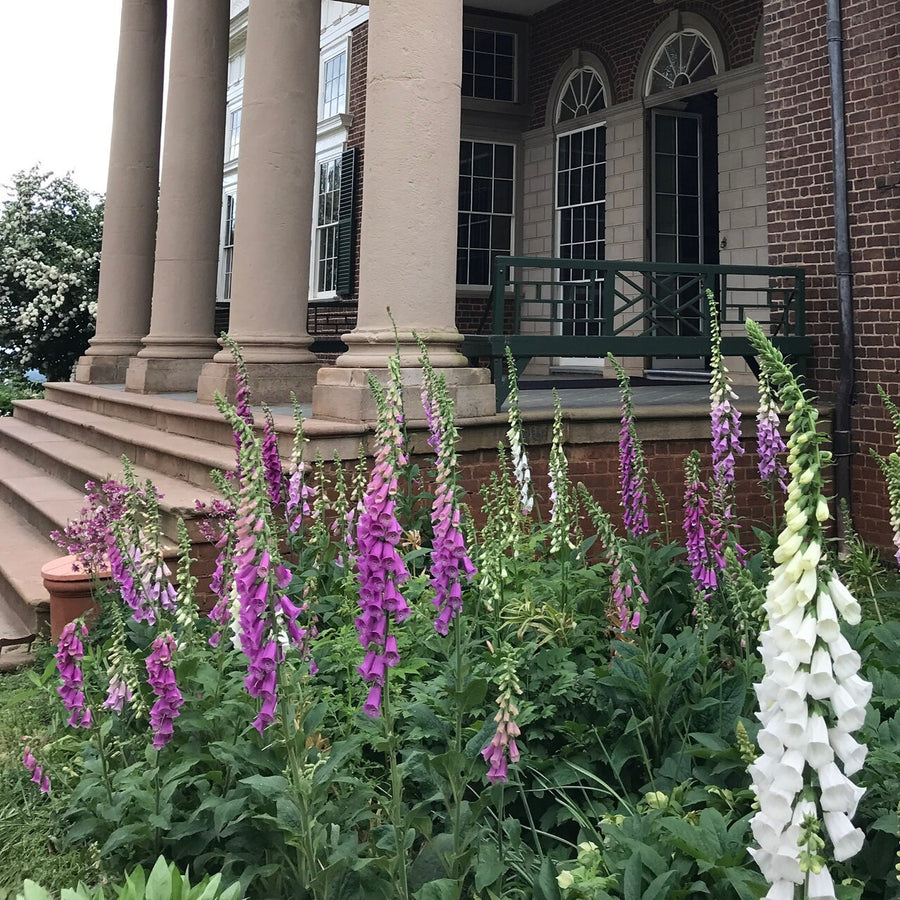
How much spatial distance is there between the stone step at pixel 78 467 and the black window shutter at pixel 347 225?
17.0 feet

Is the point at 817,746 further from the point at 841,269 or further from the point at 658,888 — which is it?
the point at 841,269

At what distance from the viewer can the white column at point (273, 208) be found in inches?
317

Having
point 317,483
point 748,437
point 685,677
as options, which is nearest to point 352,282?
point 748,437

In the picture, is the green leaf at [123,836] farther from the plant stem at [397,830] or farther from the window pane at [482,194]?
the window pane at [482,194]

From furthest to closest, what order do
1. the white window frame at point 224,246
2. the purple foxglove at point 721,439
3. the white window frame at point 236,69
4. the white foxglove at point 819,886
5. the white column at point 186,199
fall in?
the white window frame at point 224,246 < the white window frame at point 236,69 < the white column at point 186,199 < the purple foxglove at point 721,439 < the white foxglove at point 819,886

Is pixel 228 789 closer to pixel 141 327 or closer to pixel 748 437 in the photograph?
pixel 748 437

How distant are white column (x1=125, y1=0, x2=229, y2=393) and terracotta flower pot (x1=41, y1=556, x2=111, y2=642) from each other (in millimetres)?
5984

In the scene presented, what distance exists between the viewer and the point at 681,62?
38.5 ft

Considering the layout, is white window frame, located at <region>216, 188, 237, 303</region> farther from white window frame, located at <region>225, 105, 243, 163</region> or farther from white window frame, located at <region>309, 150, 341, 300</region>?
white window frame, located at <region>309, 150, 341, 300</region>

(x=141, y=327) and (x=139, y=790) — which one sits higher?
(x=141, y=327)

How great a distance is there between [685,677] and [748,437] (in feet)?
15.8

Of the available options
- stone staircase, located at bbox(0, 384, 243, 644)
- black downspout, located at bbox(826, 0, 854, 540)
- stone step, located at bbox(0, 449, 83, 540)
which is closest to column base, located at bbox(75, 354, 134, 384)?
stone staircase, located at bbox(0, 384, 243, 644)

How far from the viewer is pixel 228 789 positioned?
9.68 ft

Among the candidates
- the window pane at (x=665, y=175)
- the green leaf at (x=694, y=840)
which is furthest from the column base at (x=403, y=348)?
the window pane at (x=665, y=175)
